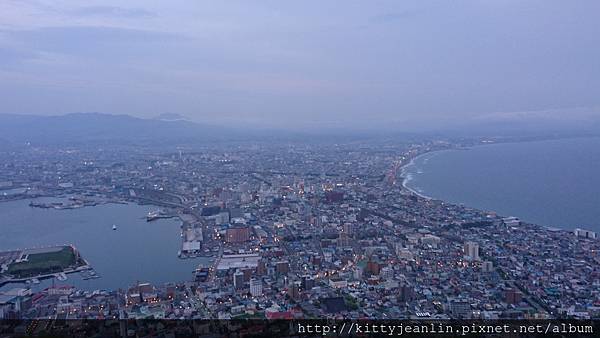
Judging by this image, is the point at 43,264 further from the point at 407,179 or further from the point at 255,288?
the point at 407,179

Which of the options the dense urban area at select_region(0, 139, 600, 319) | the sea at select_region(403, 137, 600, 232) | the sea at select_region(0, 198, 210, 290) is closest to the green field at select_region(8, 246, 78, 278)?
the dense urban area at select_region(0, 139, 600, 319)

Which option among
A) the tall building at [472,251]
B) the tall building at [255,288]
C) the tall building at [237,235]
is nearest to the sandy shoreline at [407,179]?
the tall building at [472,251]

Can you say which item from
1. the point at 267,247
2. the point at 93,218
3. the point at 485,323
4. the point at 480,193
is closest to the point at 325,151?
the point at 480,193

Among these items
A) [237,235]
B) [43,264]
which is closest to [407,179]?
[237,235]

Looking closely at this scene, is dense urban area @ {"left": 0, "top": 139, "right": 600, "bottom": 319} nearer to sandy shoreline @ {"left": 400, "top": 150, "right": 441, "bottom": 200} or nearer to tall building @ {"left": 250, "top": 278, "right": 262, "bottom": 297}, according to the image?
tall building @ {"left": 250, "top": 278, "right": 262, "bottom": 297}

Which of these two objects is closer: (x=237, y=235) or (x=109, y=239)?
(x=237, y=235)
